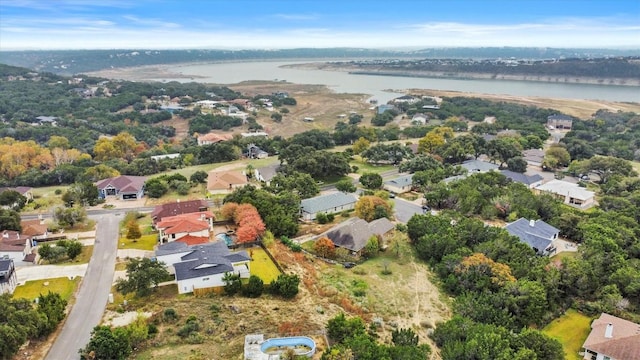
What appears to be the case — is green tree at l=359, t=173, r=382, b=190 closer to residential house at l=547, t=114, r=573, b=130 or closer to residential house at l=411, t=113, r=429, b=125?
residential house at l=411, t=113, r=429, b=125

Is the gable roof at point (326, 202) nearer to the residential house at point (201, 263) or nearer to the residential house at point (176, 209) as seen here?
the residential house at point (176, 209)

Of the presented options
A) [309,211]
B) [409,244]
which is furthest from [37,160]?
[409,244]

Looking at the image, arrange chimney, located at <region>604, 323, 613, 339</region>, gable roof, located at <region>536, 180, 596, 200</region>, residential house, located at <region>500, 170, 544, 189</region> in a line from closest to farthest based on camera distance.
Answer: chimney, located at <region>604, 323, 613, 339</region>
gable roof, located at <region>536, 180, 596, 200</region>
residential house, located at <region>500, 170, 544, 189</region>

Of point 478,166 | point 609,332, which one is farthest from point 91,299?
point 478,166

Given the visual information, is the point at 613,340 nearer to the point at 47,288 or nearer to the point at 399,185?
the point at 399,185

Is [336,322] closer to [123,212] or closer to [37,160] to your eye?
[123,212]

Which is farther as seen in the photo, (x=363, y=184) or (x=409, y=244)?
(x=363, y=184)

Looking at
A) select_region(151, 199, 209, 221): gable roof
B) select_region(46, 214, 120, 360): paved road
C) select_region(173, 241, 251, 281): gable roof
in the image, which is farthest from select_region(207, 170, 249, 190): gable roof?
select_region(173, 241, 251, 281): gable roof
